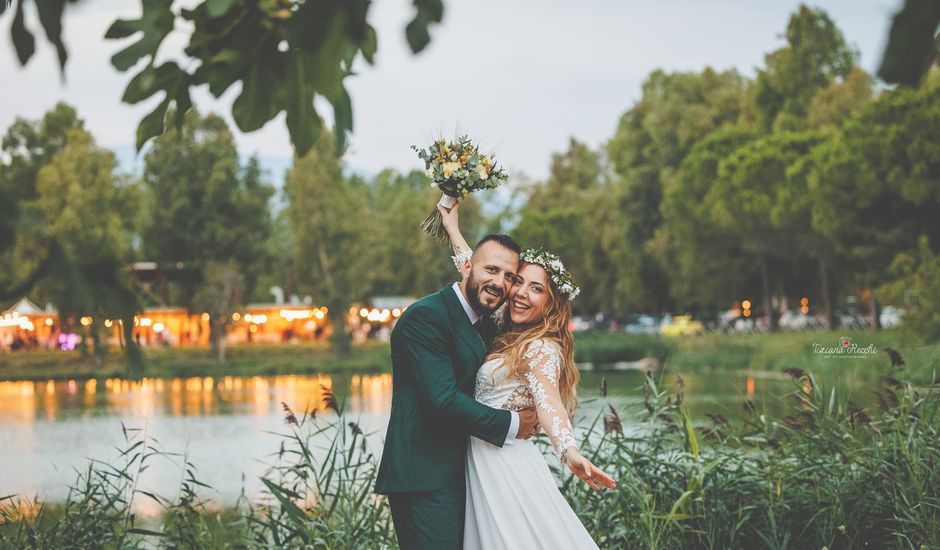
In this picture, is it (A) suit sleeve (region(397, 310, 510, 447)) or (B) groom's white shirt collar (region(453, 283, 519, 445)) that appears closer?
(A) suit sleeve (region(397, 310, 510, 447))

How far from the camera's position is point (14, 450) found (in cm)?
Result: 1812

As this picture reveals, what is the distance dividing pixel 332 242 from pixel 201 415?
71.8 feet

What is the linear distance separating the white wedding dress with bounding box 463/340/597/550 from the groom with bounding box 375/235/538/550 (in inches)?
2.3

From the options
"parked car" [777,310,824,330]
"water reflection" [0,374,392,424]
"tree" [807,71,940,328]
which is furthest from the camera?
"parked car" [777,310,824,330]

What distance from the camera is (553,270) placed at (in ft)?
13.6

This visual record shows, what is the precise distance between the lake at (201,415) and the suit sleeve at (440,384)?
2.76 metres

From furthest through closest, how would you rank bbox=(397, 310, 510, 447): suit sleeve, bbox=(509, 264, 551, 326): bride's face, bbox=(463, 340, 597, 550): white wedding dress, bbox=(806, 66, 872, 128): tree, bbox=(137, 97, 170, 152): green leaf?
bbox=(806, 66, 872, 128): tree, bbox=(509, 264, 551, 326): bride's face, bbox=(463, 340, 597, 550): white wedding dress, bbox=(397, 310, 510, 447): suit sleeve, bbox=(137, 97, 170, 152): green leaf

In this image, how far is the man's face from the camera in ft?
12.5

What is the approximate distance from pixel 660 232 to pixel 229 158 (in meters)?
16.6

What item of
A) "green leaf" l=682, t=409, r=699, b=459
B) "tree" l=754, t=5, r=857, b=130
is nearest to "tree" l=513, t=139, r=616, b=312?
"tree" l=754, t=5, r=857, b=130

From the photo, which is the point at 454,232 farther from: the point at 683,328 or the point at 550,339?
the point at 683,328

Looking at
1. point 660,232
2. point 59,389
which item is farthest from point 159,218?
point 660,232

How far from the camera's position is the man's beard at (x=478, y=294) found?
3818 millimetres

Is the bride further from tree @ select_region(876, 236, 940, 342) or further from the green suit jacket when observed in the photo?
tree @ select_region(876, 236, 940, 342)
